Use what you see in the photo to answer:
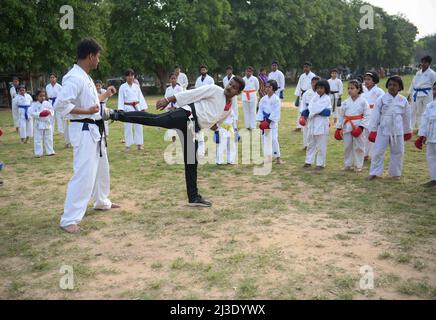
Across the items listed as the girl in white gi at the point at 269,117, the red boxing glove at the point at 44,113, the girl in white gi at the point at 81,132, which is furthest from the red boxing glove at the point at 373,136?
the red boxing glove at the point at 44,113

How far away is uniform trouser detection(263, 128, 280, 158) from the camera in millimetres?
8453

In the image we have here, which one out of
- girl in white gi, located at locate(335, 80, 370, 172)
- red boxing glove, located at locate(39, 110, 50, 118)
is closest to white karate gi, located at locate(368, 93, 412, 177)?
girl in white gi, located at locate(335, 80, 370, 172)

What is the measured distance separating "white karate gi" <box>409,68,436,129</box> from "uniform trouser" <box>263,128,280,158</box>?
194 inches

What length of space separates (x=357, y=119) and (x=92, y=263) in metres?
5.79

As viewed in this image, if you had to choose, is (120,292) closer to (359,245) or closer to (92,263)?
(92,263)

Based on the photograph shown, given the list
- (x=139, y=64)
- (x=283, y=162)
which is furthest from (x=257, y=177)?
(x=139, y=64)

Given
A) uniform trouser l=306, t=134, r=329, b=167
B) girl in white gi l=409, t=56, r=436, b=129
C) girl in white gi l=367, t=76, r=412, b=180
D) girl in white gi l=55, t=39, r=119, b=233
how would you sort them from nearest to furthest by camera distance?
girl in white gi l=55, t=39, r=119, b=233
girl in white gi l=367, t=76, r=412, b=180
uniform trouser l=306, t=134, r=329, b=167
girl in white gi l=409, t=56, r=436, b=129

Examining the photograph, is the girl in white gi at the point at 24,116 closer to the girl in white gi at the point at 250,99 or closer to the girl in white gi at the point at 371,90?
the girl in white gi at the point at 250,99

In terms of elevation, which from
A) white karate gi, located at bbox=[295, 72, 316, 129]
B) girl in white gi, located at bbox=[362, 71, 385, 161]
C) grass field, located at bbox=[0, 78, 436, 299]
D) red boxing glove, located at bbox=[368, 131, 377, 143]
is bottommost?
grass field, located at bbox=[0, 78, 436, 299]

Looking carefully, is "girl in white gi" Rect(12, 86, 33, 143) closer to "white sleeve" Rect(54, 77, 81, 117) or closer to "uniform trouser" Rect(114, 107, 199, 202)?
"uniform trouser" Rect(114, 107, 199, 202)

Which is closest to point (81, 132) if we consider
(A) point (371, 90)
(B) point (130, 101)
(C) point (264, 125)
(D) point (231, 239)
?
(D) point (231, 239)

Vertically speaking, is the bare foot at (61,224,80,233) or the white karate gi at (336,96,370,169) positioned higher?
the white karate gi at (336,96,370,169)

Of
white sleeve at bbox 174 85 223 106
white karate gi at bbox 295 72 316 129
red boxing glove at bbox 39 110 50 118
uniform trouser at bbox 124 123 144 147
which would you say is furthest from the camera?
white karate gi at bbox 295 72 316 129

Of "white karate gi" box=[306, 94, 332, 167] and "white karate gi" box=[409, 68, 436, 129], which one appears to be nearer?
"white karate gi" box=[306, 94, 332, 167]
